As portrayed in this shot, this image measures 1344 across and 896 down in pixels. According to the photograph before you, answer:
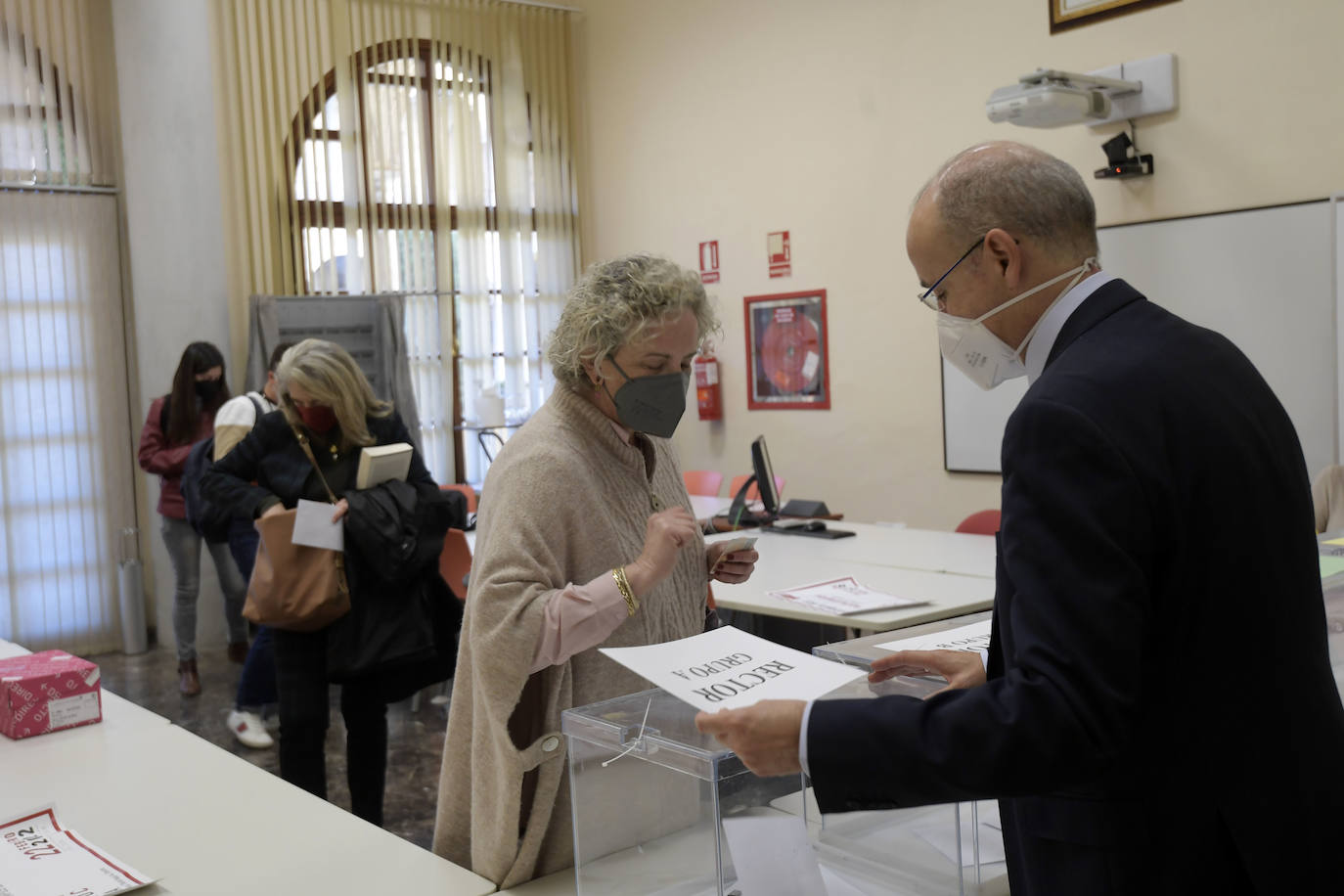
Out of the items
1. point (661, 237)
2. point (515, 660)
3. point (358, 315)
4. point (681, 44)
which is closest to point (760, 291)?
point (661, 237)

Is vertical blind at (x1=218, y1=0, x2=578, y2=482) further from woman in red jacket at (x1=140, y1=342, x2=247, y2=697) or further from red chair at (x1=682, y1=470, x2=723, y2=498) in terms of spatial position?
red chair at (x1=682, y1=470, x2=723, y2=498)

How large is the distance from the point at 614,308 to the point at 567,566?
1.44 feet

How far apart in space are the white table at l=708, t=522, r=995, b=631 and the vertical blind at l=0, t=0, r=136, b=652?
4.24 meters

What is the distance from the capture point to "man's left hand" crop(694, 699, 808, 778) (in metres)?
1.12

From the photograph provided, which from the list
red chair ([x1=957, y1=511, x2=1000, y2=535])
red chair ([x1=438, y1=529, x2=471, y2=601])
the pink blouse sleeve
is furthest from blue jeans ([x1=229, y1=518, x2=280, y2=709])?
the pink blouse sleeve

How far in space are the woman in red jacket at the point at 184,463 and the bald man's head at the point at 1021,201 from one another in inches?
209

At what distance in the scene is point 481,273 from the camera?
813cm

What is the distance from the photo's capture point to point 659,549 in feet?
6.02

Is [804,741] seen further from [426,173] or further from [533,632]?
[426,173]

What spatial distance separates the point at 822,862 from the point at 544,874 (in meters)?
0.48

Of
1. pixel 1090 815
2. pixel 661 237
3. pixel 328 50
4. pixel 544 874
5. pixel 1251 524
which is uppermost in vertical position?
pixel 328 50

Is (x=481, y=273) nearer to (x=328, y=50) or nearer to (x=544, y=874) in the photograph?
(x=328, y=50)

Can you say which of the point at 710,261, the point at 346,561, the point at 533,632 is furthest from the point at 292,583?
the point at 710,261

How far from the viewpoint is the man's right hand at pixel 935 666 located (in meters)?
1.42
